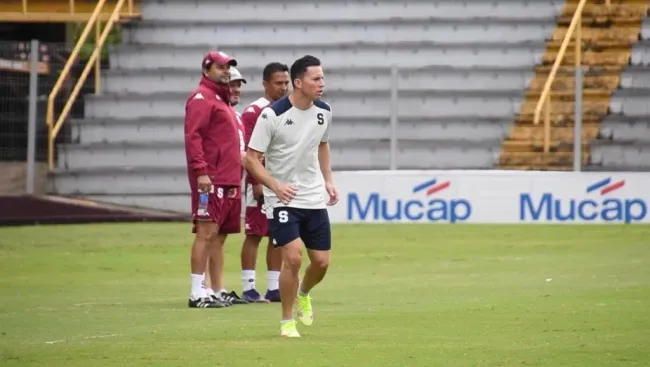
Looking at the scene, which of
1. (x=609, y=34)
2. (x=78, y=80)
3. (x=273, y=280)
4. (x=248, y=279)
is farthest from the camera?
(x=609, y=34)

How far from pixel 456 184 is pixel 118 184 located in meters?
6.09

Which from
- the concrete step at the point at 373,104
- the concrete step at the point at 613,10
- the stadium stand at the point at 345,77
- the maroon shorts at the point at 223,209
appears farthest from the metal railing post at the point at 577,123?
the maroon shorts at the point at 223,209

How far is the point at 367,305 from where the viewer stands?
44.1ft

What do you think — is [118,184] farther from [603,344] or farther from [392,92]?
[603,344]

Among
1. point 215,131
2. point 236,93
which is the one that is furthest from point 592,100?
point 215,131

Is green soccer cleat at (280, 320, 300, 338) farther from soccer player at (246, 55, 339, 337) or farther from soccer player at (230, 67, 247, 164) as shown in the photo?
soccer player at (230, 67, 247, 164)

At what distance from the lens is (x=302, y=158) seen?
1143 centimetres

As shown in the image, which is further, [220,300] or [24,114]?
[24,114]

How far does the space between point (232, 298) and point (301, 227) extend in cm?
282

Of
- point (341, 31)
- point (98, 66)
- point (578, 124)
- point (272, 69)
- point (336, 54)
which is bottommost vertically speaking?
point (578, 124)

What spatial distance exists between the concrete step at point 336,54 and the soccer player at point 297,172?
18.0 meters

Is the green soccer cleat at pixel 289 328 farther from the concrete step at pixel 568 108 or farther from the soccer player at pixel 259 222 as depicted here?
the concrete step at pixel 568 108

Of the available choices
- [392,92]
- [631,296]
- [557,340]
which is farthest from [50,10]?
[557,340]

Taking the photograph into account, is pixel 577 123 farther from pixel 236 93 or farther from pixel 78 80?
pixel 236 93
